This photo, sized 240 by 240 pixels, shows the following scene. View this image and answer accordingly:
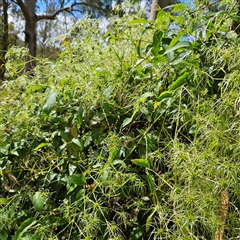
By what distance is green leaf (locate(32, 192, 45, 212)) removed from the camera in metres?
0.73

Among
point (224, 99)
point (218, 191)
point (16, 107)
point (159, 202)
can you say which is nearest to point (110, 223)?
point (159, 202)

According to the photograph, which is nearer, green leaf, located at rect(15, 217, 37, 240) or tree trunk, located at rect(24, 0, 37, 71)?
green leaf, located at rect(15, 217, 37, 240)

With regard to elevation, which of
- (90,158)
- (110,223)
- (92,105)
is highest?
(92,105)

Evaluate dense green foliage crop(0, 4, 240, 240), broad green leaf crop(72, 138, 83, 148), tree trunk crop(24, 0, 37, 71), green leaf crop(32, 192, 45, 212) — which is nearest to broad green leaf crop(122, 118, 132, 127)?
dense green foliage crop(0, 4, 240, 240)

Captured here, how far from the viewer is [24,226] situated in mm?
735

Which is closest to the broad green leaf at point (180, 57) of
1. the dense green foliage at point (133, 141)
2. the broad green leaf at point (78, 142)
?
the dense green foliage at point (133, 141)

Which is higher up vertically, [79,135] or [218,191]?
[79,135]

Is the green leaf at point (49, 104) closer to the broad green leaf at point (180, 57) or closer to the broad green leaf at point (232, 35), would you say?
the broad green leaf at point (180, 57)

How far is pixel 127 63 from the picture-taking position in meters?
0.87

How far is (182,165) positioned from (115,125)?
227mm

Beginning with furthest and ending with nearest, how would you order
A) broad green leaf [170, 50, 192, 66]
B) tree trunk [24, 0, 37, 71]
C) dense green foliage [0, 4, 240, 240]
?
tree trunk [24, 0, 37, 71] < broad green leaf [170, 50, 192, 66] < dense green foliage [0, 4, 240, 240]

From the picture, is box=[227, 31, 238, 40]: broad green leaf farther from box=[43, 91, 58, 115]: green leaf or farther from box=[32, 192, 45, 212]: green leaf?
box=[32, 192, 45, 212]: green leaf

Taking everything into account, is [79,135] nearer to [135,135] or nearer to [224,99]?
[135,135]

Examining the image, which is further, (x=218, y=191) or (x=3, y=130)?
(x=3, y=130)
